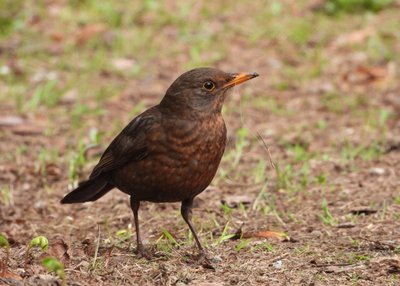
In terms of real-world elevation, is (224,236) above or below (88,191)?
below

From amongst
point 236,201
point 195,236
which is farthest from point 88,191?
point 236,201

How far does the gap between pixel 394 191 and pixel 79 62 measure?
4721 mm

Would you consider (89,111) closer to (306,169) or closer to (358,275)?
(306,169)

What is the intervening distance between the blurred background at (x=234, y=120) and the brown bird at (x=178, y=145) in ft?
1.34

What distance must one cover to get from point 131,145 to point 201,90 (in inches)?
19.7

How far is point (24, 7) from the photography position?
10.9 meters

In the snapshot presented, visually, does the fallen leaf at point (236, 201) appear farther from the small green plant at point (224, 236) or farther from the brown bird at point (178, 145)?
the brown bird at point (178, 145)

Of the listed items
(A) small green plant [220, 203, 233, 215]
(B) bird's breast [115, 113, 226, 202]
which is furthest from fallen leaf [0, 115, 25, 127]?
(B) bird's breast [115, 113, 226, 202]

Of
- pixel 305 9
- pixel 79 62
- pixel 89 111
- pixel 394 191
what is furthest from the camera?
pixel 305 9

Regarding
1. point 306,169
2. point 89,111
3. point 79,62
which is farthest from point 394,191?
point 79,62

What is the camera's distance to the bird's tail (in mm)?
5203

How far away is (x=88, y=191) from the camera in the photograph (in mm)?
5223

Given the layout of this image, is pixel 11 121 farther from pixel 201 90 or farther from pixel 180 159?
pixel 180 159

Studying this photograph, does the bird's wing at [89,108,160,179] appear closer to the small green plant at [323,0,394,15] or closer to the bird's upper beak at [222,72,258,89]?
Result: the bird's upper beak at [222,72,258,89]
